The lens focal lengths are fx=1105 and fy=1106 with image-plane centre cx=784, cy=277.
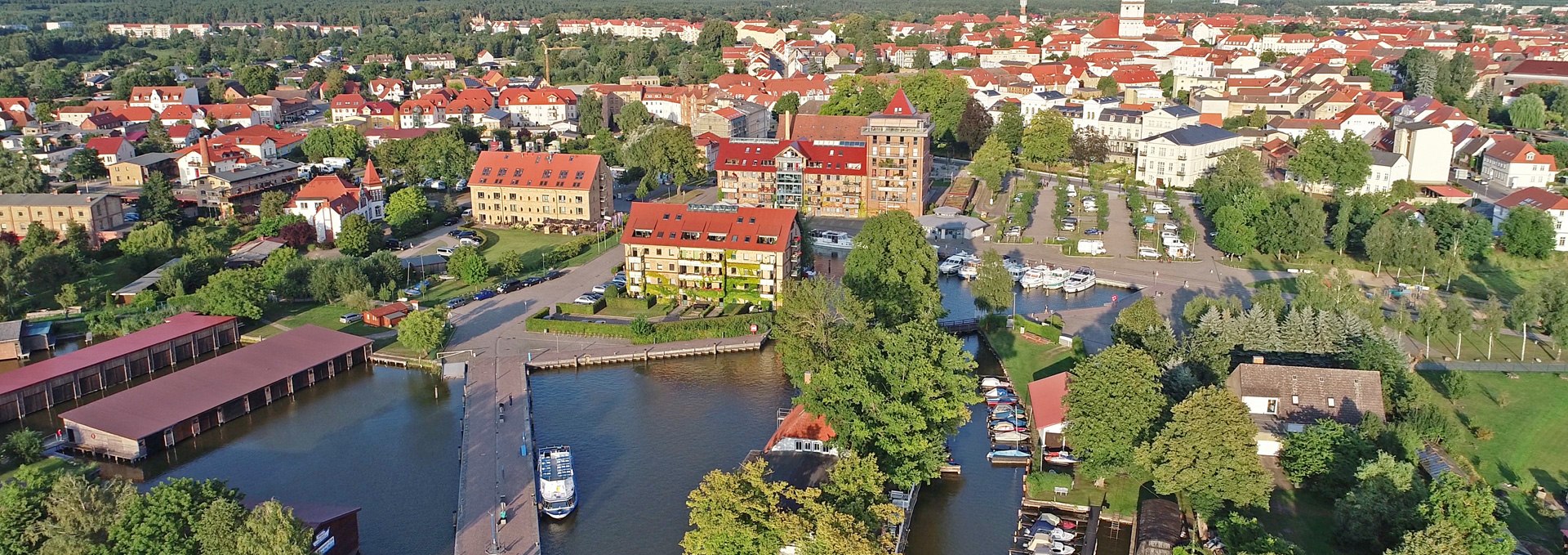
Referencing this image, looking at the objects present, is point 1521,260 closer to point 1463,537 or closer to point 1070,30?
point 1463,537

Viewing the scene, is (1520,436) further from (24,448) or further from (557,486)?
(24,448)

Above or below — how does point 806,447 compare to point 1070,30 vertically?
below

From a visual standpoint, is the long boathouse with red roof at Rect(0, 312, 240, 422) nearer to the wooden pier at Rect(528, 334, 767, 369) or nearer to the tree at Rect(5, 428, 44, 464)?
the tree at Rect(5, 428, 44, 464)

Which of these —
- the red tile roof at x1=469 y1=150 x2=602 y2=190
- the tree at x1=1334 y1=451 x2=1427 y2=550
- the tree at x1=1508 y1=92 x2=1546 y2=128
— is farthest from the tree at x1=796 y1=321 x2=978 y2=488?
the tree at x1=1508 y1=92 x2=1546 y2=128

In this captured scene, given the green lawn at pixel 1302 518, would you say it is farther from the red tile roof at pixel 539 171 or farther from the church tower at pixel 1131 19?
the church tower at pixel 1131 19

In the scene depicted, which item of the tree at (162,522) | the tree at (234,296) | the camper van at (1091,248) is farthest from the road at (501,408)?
the camper van at (1091,248)

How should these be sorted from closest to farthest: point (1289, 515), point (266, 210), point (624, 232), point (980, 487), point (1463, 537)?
point (1463, 537)
point (1289, 515)
point (980, 487)
point (624, 232)
point (266, 210)

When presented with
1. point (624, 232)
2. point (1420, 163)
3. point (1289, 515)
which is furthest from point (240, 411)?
point (1420, 163)
